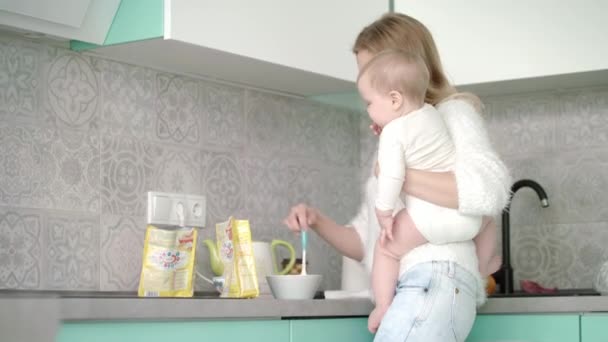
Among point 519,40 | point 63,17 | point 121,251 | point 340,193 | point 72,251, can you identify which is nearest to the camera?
point 63,17

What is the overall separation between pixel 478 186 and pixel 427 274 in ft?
0.63

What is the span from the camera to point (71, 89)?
2346mm

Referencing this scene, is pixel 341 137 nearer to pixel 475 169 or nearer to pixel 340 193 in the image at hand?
pixel 340 193

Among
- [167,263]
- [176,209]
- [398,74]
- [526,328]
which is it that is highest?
[398,74]

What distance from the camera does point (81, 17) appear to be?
2209 millimetres

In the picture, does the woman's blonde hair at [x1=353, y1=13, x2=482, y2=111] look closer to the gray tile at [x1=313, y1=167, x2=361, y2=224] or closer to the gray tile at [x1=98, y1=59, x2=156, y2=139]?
the gray tile at [x1=98, y1=59, x2=156, y2=139]

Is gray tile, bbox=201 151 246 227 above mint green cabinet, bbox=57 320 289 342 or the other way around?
above

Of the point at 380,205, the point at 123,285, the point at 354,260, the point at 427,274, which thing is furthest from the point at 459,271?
the point at 123,285

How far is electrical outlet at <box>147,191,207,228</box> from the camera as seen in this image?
8.20ft

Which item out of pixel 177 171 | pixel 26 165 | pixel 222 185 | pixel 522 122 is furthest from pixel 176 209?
pixel 522 122

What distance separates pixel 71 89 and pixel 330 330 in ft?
2.60

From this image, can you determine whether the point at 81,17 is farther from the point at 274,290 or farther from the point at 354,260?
the point at 354,260

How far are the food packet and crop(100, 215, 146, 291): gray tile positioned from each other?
27 centimetres

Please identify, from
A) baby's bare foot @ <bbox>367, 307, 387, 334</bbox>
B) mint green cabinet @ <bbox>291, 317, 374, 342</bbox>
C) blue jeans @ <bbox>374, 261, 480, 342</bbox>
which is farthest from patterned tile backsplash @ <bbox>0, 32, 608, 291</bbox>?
blue jeans @ <bbox>374, 261, 480, 342</bbox>
